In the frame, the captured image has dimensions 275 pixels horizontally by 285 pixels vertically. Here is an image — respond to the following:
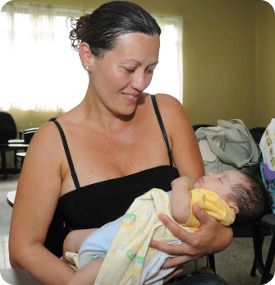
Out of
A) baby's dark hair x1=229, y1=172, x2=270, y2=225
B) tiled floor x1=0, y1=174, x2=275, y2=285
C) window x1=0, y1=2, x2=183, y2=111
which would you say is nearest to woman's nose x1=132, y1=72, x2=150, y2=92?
baby's dark hair x1=229, y1=172, x2=270, y2=225

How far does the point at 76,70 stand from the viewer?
8.32 meters

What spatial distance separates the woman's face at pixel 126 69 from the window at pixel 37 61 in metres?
6.86

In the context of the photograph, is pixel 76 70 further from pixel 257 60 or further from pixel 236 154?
pixel 236 154

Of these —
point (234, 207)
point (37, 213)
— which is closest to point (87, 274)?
point (37, 213)

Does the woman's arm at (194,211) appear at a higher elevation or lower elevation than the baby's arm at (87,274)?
higher

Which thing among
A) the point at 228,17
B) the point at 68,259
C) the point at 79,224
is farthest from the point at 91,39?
the point at 228,17

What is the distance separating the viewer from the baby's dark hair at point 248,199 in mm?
1407

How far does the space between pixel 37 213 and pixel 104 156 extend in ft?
1.05

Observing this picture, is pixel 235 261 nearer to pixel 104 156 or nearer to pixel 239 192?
pixel 239 192

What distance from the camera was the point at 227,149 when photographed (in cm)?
308

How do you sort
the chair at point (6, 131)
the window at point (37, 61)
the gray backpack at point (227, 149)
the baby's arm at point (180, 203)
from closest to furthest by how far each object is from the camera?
the baby's arm at point (180, 203)
the gray backpack at point (227, 149)
the chair at point (6, 131)
the window at point (37, 61)

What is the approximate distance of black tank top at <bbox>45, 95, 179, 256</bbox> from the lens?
1.37 metres

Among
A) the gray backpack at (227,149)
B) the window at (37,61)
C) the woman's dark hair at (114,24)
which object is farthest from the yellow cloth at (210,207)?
the window at (37,61)

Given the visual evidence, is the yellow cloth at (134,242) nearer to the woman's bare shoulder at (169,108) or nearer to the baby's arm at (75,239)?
the baby's arm at (75,239)
